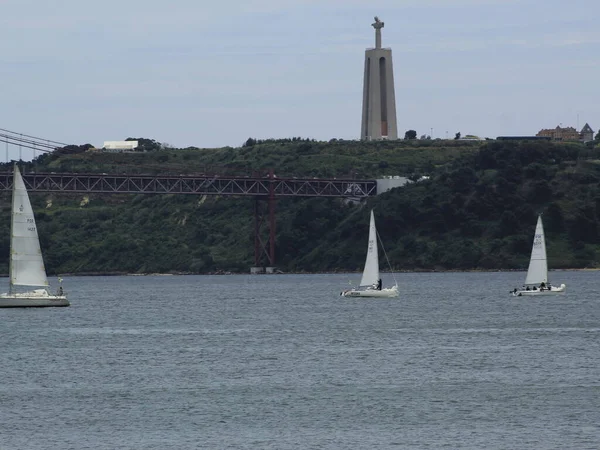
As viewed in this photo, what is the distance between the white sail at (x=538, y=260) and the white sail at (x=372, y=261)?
11.9 metres

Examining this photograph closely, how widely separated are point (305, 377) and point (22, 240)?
→ 38704 mm

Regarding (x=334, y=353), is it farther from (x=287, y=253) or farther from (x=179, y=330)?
(x=287, y=253)

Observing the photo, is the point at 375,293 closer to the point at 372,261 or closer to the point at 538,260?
the point at 372,261

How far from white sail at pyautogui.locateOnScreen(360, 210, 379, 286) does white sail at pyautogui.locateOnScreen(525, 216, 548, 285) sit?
11.9 meters

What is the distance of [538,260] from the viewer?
108 m

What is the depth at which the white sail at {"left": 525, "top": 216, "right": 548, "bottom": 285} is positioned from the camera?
106188 mm

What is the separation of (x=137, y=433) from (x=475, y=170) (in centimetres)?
14843

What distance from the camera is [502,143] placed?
7505 inches

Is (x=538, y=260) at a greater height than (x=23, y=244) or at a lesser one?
lesser

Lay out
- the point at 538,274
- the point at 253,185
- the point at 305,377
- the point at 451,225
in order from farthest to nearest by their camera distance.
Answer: the point at 253,185
the point at 451,225
the point at 538,274
the point at 305,377

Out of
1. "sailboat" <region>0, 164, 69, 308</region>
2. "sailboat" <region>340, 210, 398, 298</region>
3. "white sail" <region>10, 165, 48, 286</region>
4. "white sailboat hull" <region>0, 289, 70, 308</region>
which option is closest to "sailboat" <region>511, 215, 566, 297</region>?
"sailboat" <region>340, 210, 398, 298</region>

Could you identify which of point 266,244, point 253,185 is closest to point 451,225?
point 266,244

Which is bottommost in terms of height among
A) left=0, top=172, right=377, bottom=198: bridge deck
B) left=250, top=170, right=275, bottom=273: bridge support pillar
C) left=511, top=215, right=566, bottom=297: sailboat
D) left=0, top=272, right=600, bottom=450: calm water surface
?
left=0, top=272, right=600, bottom=450: calm water surface

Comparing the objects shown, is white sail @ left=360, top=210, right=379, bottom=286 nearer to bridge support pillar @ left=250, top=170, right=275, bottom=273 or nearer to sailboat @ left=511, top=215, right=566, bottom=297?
→ sailboat @ left=511, top=215, right=566, bottom=297
